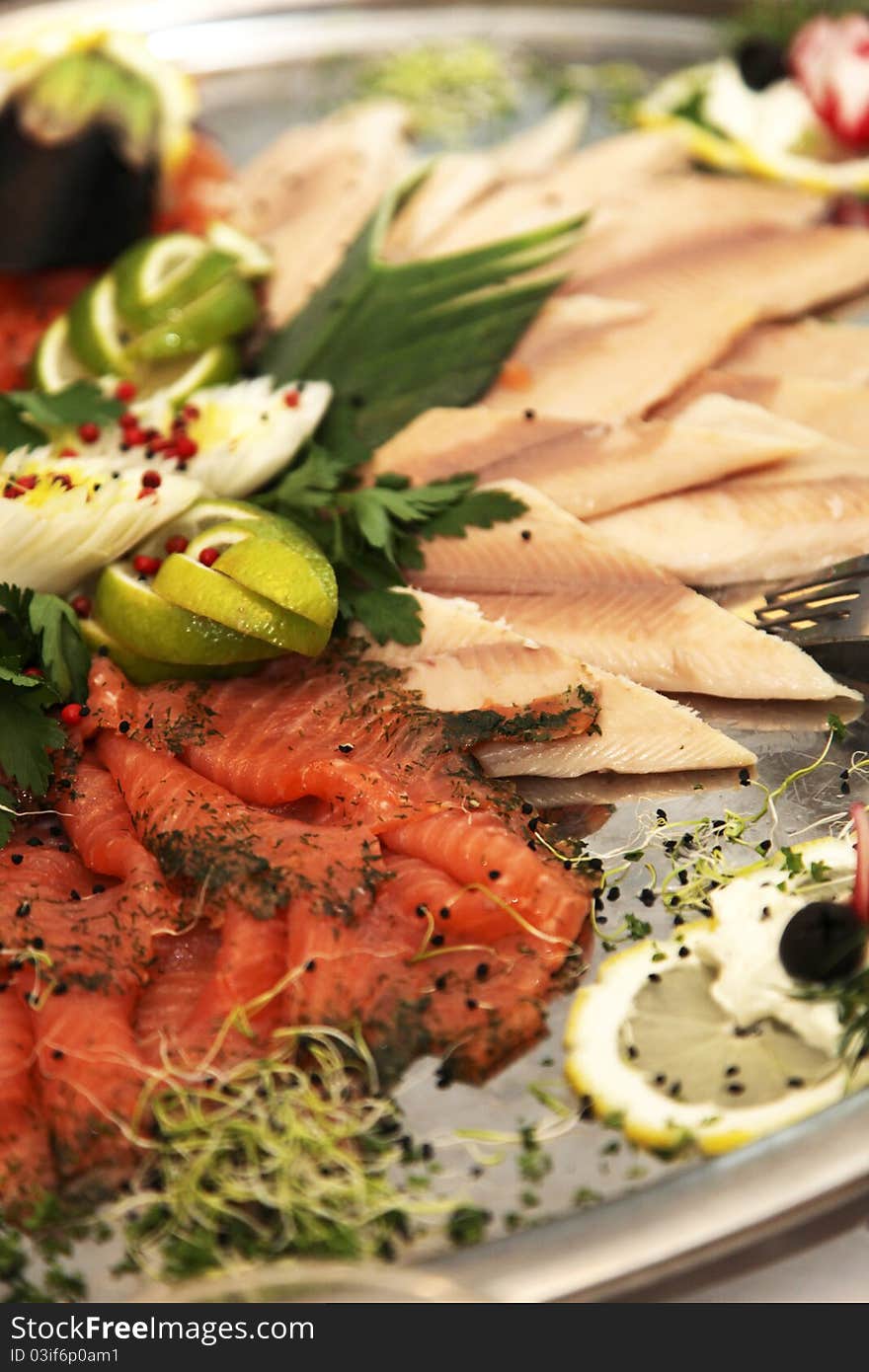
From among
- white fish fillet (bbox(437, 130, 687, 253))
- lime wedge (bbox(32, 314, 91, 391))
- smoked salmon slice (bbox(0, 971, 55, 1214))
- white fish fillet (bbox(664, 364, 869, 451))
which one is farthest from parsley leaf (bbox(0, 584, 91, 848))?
white fish fillet (bbox(437, 130, 687, 253))

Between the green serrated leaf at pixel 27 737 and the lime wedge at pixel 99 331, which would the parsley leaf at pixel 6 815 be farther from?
the lime wedge at pixel 99 331

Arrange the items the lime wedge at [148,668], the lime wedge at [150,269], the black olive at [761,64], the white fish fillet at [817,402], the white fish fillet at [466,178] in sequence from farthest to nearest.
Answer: the black olive at [761,64] < the white fish fillet at [466,178] < the lime wedge at [150,269] < the white fish fillet at [817,402] < the lime wedge at [148,668]

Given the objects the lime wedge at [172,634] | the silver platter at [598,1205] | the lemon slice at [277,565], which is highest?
the lemon slice at [277,565]

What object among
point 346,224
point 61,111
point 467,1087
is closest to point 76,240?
point 61,111

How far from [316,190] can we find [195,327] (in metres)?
1.20

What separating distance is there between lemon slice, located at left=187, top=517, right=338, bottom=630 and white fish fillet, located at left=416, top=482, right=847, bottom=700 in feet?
1.38

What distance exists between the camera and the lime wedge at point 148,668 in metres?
3.87

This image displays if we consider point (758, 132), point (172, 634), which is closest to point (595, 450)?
point (172, 634)

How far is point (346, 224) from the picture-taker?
538 cm

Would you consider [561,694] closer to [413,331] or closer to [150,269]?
[413,331]

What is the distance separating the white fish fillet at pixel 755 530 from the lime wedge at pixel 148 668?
1144mm

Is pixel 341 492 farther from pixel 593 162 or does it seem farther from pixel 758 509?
pixel 593 162

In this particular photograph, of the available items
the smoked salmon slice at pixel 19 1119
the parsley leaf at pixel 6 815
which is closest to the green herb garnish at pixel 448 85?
the parsley leaf at pixel 6 815

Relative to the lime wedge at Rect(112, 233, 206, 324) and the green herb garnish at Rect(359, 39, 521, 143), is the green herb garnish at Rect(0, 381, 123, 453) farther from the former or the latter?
the green herb garnish at Rect(359, 39, 521, 143)
